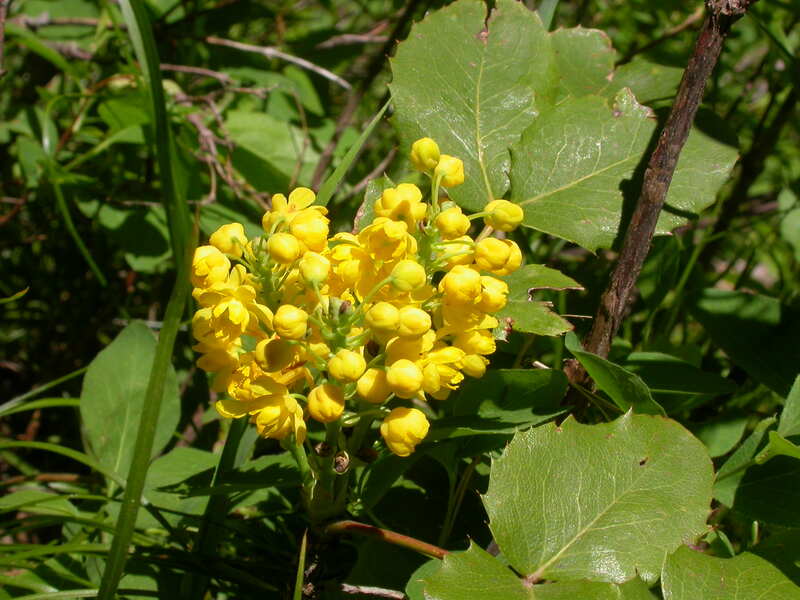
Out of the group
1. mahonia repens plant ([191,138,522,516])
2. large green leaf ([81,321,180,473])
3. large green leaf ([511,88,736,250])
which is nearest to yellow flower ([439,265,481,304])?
mahonia repens plant ([191,138,522,516])

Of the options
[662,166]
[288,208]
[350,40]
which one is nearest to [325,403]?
[288,208]

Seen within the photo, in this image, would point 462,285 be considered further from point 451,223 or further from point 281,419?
point 281,419

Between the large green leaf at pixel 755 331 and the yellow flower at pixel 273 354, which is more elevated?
the yellow flower at pixel 273 354

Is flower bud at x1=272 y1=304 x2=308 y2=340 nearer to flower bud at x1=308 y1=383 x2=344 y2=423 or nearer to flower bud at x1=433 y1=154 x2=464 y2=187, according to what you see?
flower bud at x1=308 y1=383 x2=344 y2=423

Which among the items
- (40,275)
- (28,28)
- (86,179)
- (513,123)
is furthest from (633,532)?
(28,28)

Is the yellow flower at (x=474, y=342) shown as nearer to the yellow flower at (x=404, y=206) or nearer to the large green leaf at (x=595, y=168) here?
the yellow flower at (x=404, y=206)

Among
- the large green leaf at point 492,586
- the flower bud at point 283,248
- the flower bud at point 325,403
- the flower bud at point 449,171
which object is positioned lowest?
the large green leaf at point 492,586

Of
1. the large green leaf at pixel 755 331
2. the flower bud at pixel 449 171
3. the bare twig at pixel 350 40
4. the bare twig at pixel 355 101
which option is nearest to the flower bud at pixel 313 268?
the flower bud at pixel 449 171

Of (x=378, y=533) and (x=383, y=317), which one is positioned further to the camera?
(x=378, y=533)
